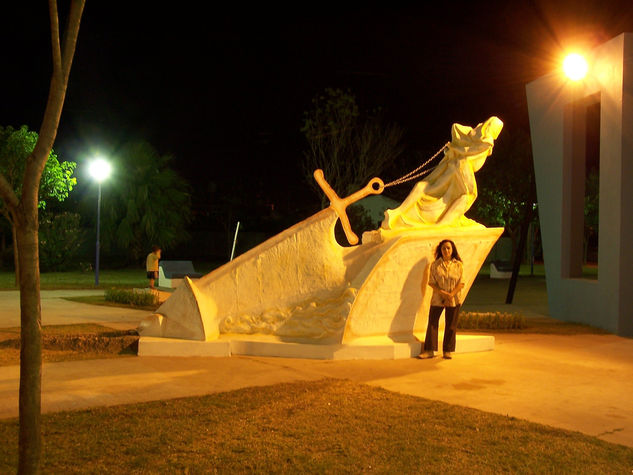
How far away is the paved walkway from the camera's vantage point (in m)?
6.19

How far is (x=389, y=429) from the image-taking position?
5.41 metres

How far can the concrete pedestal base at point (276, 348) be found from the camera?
8.59m

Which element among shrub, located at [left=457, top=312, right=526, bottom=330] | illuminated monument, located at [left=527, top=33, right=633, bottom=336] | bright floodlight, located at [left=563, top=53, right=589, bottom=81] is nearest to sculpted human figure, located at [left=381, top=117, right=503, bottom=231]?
shrub, located at [left=457, top=312, right=526, bottom=330]

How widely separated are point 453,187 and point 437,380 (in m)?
3.09

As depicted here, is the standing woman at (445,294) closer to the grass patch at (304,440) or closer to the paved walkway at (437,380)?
the paved walkway at (437,380)

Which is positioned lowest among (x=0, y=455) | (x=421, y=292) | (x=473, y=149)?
(x=0, y=455)

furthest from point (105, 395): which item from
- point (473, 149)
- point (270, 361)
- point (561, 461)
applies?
point (473, 149)

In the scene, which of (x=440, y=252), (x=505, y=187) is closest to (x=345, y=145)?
(x=505, y=187)

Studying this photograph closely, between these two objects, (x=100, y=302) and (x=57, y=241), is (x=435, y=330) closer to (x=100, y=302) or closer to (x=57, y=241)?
(x=100, y=302)

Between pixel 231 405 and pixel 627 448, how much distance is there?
3303 millimetres

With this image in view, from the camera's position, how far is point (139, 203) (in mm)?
37344

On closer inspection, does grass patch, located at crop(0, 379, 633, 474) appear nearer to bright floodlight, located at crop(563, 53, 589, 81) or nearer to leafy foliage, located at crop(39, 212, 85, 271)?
bright floodlight, located at crop(563, 53, 589, 81)

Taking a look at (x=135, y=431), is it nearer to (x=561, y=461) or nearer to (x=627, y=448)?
(x=561, y=461)

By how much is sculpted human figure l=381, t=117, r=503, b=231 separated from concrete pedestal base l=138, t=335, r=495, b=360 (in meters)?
1.67
